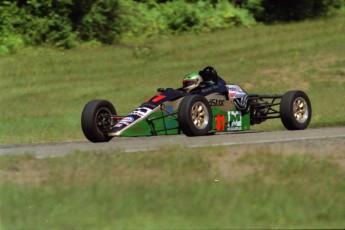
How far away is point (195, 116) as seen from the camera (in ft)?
40.0

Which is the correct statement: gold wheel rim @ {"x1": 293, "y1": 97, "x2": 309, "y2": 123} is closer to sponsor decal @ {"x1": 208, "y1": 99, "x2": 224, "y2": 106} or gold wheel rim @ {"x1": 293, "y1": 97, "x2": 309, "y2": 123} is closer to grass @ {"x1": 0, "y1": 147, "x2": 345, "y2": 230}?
sponsor decal @ {"x1": 208, "y1": 99, "x2": 224, "y2": 106}

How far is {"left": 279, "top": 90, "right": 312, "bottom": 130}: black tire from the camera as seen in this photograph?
1398cm

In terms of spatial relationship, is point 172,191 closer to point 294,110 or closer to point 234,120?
point 234,120

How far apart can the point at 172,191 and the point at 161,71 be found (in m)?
18.8

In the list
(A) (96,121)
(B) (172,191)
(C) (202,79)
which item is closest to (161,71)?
(C) (202,79)

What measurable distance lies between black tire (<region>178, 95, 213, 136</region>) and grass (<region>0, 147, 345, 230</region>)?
2353 millimetres

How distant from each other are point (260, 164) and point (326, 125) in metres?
7.31

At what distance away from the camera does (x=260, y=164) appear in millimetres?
9008

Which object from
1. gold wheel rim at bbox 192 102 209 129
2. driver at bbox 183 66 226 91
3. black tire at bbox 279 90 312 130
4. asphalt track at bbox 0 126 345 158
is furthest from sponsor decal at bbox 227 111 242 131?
asphalt track at bbox 0 126 345 158

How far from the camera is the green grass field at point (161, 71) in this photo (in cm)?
1958

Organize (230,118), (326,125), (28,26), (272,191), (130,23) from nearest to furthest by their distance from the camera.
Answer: (272,191), (230,118), (326,125), (28,26), (130,23)

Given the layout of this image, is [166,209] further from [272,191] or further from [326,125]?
[326,125]

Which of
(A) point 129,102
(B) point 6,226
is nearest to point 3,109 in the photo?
(A) point 129,102

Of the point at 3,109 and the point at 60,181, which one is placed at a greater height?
the point at 60,181
